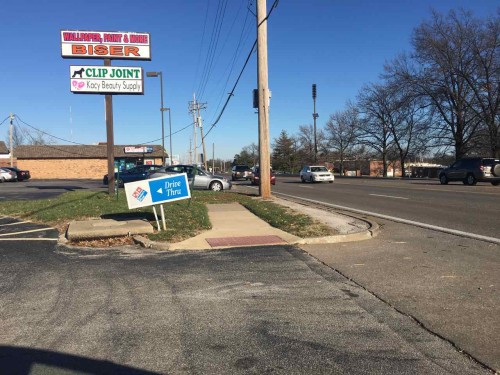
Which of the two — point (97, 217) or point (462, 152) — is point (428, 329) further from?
point (462, 152)

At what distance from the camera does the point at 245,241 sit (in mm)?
8664

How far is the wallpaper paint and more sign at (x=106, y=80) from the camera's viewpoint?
58.9 feet

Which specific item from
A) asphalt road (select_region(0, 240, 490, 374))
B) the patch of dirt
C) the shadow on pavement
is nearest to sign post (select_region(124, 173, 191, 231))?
the patch of dirt

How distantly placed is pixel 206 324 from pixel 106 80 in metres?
16.0

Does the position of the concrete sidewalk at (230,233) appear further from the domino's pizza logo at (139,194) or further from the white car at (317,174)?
the white car at (317,174)

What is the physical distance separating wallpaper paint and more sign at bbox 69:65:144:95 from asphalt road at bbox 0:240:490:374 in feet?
41.4

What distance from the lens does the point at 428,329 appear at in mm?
4164

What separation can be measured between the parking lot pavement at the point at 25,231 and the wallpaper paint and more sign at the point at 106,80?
7.52 meters

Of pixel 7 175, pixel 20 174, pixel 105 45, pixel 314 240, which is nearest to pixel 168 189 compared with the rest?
pixel 314 240

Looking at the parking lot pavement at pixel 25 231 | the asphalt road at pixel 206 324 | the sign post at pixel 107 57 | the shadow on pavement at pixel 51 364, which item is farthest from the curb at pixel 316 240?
the sign post at pixel 107 57

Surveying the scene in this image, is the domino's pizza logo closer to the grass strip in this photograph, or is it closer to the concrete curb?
the grass strip

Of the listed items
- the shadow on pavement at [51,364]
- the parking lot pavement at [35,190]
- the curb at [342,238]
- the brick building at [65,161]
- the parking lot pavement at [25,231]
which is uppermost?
the brick building at [65,161]

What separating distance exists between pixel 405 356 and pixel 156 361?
2.03 metres

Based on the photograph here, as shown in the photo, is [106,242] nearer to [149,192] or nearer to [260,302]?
[149,192]
